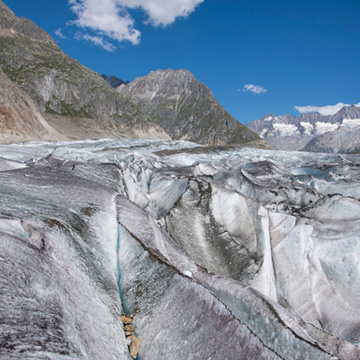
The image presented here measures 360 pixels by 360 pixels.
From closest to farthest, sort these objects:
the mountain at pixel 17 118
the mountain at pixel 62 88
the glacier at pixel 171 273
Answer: the glacier at pixel 171 273
the mountain at pixel 17 118
the mountain at pixel 62 88

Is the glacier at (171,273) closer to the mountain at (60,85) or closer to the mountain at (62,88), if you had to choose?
the mountain at (62,88)

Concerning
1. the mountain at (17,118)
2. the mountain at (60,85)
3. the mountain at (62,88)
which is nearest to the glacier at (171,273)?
the mountain at (17,118)

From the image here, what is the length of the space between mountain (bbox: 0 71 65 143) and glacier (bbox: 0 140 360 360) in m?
35.5

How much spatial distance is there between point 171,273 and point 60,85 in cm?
10176

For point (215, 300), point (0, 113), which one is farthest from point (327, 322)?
point (0, 113)

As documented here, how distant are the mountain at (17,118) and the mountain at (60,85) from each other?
94.4ft

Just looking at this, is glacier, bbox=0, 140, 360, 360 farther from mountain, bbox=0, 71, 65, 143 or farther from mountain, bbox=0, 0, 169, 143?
mountain, bbox=0, 0, 169, 143

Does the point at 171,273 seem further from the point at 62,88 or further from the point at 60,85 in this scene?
the point at 60,85

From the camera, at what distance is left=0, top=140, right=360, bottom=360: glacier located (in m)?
2.82

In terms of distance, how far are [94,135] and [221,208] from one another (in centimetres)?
7696

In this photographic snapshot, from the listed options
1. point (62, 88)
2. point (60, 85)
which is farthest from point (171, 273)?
point (60, 85)

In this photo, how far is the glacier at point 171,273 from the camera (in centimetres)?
282

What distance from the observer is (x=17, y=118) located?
4188 cm

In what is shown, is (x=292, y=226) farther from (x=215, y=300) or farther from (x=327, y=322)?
(x=215, y=300)
